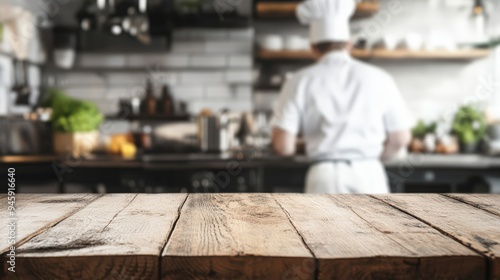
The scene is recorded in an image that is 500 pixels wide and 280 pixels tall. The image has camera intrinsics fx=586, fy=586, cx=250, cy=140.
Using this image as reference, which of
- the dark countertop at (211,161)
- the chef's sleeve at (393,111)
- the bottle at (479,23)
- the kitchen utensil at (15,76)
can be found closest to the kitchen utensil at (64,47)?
the kitchen utensil at (15,76)

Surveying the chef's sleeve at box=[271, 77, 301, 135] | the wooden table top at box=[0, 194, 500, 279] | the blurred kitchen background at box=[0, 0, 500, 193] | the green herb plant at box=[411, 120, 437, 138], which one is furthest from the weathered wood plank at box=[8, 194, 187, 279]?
the green herb plant at box=[411, 120, 437, 138]

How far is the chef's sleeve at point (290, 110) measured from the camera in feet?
8.21

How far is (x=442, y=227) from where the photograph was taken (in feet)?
3.22

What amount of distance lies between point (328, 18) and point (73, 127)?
2151mm

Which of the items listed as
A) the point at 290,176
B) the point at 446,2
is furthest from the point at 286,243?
the point at 446,2

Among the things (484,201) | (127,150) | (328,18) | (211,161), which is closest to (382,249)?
(484,201)

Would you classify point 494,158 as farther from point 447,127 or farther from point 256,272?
point 256,272

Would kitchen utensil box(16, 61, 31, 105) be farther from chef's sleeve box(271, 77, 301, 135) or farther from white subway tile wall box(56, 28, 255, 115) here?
chef's sleeve box(271, 77, 301, 135)

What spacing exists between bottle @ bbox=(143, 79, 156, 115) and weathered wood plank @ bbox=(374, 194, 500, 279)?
11.1 feet

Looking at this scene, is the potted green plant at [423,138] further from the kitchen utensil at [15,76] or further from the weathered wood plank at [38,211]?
the weathered wood plank at [38,211]

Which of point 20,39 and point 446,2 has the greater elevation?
point 446,2

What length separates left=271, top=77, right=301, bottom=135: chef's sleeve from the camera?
250 cm

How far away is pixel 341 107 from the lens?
247 centimetres

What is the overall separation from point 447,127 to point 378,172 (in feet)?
7.05
